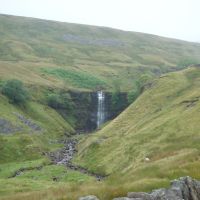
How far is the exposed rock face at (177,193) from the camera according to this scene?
24.7m

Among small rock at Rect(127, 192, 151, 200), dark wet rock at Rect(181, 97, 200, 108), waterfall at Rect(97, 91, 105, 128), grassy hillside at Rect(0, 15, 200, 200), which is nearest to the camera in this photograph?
small rock at Rect(127, 192, 151, 200)

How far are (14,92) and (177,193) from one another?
14097 cm

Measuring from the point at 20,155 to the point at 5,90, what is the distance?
59.1 m

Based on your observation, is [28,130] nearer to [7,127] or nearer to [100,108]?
[7,127]

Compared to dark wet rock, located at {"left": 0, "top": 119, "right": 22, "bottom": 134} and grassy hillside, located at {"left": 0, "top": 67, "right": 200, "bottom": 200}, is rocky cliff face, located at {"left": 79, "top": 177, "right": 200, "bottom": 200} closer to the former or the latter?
grassy hillside, located at {"left": 0, "top": 67, "right": 200, "bottom": 200}

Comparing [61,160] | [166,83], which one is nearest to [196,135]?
[61,160]

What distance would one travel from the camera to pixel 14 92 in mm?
161000

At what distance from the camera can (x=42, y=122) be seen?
15662cm

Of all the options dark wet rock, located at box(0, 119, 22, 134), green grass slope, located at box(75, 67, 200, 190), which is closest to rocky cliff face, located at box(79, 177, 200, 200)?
green grass slope, located at box(75, 67, 200, 190)

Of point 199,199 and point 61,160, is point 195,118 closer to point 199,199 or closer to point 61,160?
point 61,160

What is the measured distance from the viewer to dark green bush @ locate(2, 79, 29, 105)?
162 metres

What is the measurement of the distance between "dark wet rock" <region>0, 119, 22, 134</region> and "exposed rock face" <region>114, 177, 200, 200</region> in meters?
109

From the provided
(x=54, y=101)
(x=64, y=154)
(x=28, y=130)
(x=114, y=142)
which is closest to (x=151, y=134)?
(x=114, y=142)

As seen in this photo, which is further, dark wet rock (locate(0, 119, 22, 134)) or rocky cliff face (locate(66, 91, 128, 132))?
rocky cliff face (locate(66, 91, 128, 132))
